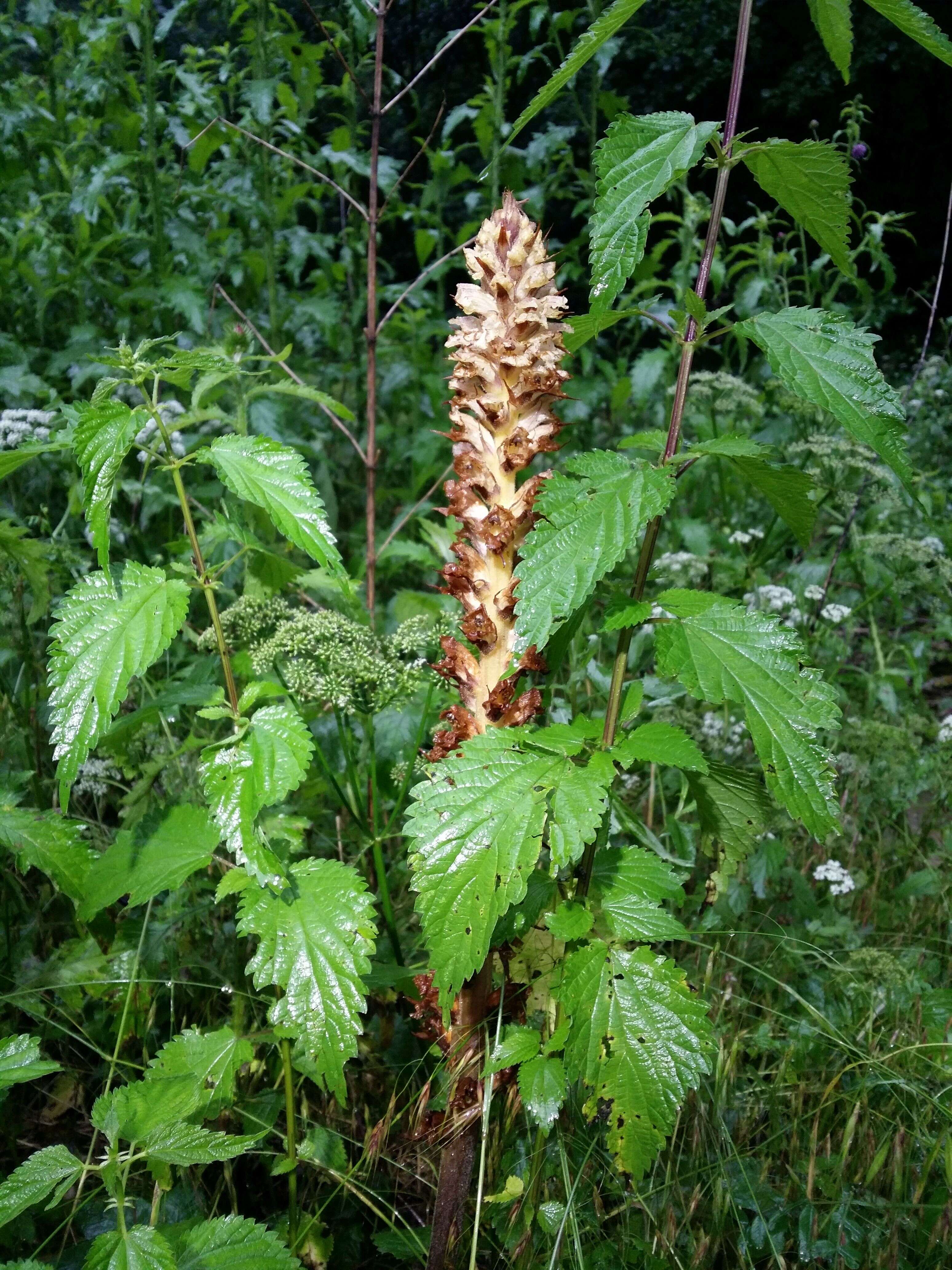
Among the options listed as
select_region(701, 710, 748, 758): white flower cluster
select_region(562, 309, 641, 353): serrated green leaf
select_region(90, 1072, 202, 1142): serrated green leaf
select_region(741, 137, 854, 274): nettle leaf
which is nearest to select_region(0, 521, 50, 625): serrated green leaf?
select_region(90, 1072, 202, 1142): serrated green leaf

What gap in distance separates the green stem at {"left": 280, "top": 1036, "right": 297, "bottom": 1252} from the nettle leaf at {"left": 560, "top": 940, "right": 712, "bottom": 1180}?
478 millimetres

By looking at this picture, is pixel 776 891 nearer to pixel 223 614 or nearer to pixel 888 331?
pixel 223 614

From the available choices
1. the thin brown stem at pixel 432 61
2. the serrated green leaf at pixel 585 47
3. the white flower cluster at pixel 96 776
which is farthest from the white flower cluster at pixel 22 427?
the serrated green leaf at pixel 585 47

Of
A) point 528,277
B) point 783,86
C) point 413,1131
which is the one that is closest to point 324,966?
point 413,1131

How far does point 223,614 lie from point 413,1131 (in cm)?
102

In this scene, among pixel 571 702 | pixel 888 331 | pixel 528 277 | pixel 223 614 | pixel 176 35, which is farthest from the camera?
pixel 888 331

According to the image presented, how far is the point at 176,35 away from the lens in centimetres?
834

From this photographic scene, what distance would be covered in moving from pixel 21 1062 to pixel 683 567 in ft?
7.70

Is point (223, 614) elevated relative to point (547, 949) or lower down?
elevated

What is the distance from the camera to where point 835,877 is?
2.38 metres

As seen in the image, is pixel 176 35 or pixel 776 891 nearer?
pixel 776 891

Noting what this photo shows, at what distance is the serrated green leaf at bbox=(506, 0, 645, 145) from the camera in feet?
3.70

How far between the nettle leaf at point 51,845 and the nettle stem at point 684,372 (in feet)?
2.89

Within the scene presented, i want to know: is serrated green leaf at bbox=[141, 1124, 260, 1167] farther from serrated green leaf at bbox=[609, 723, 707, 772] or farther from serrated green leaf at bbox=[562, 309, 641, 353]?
serrated green leaf at bbox=[562, 309, 641, 353]
